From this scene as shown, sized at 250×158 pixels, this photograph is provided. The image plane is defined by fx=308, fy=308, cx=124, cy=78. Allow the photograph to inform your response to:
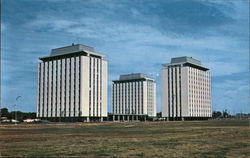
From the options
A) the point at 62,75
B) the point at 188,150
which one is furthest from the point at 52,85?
the point at 188,150

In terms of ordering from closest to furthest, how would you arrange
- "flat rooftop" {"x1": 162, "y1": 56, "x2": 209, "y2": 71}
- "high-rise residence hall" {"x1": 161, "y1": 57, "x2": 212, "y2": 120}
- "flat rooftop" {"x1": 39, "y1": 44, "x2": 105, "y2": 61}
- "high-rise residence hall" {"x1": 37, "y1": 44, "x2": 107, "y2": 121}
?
"high-rise residence hall" {"x1": 37, "y1": 44, "x2": 107, "y2": 121}
"flat rooftop" {"x1": 39, "y1": 44, "x2": 105, "y2": 61}
"high-rise residence hall" {"x1": 161, "y1": 57, "x2": 212, "y2": 120}
"flat rooftop" {"x1": 162, "y1": 56, "x2": 209, "y2": 71}

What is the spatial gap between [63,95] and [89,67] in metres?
19.2

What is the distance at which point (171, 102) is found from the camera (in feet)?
592

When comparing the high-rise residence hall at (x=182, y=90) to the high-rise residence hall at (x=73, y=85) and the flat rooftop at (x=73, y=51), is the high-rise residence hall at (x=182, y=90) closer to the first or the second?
the high-rise residence hall at (x=73, y=85)

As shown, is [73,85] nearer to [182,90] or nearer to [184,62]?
[182,90]

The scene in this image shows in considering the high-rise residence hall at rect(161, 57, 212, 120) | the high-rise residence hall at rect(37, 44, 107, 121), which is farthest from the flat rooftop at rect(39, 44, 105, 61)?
the high-rise residence hall at rect(161, 57, 212, 120)

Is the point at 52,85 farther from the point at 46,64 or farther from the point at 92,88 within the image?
the point at 92,88

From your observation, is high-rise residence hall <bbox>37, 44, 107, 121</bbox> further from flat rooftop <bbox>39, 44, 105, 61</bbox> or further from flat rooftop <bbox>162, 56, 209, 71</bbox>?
flat rooftop <bbox>162, 56, 209, 71</bbox>

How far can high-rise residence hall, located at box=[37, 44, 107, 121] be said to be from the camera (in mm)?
144375

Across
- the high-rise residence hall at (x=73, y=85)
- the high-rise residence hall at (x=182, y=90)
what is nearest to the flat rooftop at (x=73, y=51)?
the high-rise residence hall at (x=73, y=85)

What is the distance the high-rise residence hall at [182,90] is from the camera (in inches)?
6890

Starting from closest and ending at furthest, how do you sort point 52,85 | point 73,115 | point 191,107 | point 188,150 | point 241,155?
point 241,155 < point 188,150 < point 73,115 < point 52,85 < point 191,107

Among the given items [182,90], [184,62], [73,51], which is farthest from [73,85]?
[184,62]

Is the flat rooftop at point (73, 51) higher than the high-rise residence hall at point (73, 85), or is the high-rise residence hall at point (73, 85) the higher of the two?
the flat rooftop at point (73, 51)
